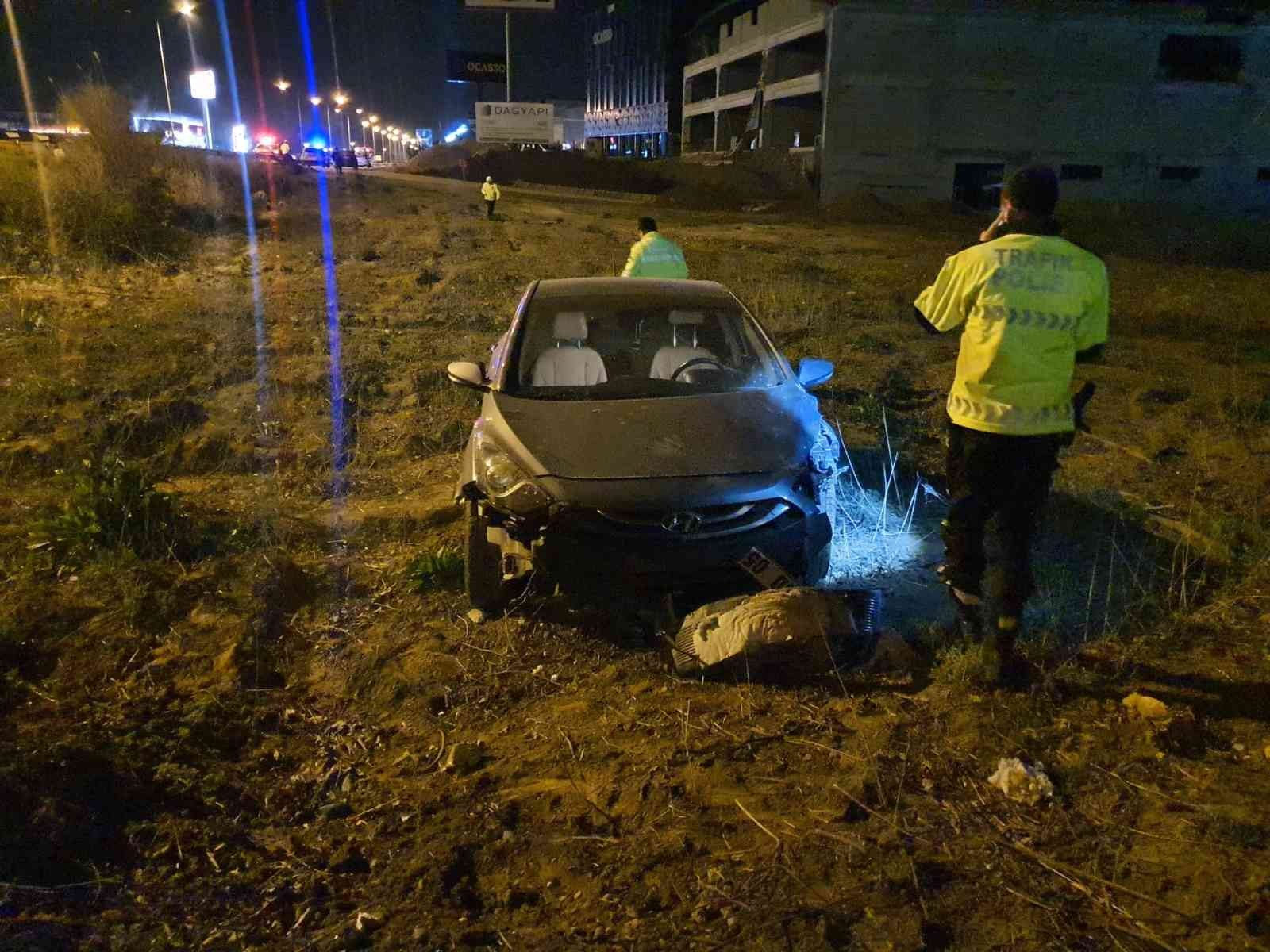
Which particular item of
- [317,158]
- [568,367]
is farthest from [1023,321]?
[317,158]

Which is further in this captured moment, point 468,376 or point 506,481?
point 468,376

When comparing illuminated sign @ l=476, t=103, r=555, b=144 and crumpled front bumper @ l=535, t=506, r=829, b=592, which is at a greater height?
illuminated sign @ l=476, t=103, r=555, b=144

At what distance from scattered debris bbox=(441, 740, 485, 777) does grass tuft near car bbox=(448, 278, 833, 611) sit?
2.48ft

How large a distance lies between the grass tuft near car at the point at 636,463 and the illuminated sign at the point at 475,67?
44.8 meters

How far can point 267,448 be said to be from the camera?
6738mm

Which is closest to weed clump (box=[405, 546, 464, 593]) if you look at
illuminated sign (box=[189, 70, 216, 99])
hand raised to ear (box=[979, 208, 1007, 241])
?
hand raised to ear (box=[979, 208, 1007, 241])

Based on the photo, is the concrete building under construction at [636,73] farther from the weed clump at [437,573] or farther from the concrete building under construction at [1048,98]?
the weed clump at [437,573]

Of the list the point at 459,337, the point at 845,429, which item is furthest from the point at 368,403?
the point at 845,429

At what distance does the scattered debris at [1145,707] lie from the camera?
3.12m

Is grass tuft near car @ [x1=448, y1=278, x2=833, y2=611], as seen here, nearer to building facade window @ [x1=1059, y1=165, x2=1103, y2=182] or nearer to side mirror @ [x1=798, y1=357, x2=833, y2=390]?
side mirror @ [x1=798, y1=357, x2=833, y2=390]

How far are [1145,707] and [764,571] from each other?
1389mm

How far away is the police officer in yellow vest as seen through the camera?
127 inches

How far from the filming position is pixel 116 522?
192 inches

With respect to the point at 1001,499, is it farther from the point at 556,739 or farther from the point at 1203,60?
the point at 1203,60
